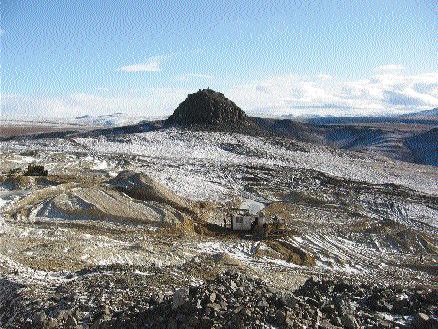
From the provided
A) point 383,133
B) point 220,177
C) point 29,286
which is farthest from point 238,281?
point 383,133

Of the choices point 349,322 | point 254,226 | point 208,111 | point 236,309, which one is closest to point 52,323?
point 236,309

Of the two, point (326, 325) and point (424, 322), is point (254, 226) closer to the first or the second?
point (424, 322)

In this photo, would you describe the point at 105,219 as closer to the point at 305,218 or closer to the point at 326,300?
the point at 305,218

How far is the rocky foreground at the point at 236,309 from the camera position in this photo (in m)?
5.47

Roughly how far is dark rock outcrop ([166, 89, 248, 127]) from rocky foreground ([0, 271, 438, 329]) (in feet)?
96.8

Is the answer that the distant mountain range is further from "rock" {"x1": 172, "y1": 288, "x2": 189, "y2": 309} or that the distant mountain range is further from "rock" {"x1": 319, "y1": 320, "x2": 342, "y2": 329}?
"rock" {"x1": 319, "y1": 320, "x2": 342, "y2": 329}

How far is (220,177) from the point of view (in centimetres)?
2186

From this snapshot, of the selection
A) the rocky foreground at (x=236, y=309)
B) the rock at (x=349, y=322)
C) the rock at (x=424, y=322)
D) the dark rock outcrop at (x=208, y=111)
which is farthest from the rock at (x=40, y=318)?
the dark rock outcrop at (x=208, y=111)

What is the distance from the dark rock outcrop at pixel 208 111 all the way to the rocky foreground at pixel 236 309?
1161 inches

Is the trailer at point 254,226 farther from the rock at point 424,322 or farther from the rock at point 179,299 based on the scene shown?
the rock at point 179,299

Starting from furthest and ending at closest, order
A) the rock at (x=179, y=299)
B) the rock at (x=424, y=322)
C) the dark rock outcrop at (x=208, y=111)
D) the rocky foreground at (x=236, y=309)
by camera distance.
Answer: the dark rock outcrop at (x=208, y=111), the rock at (x=424, y=322), the rock at (x=179, y=299), the rocky foreground at (x=236, y=309)

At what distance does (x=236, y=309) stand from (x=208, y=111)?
105ft

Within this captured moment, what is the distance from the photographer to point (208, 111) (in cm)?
3709

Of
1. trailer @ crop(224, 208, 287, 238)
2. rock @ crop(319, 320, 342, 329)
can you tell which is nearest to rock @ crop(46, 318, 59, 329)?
rock @ crop(319, 320, 342, 329)
